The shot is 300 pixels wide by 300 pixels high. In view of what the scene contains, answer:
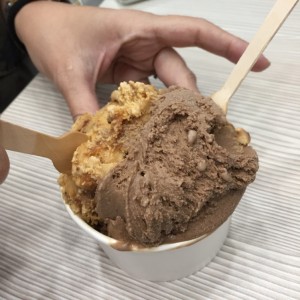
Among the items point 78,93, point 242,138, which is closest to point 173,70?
point 78,93

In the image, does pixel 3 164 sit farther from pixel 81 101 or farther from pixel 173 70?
pixel 173 70

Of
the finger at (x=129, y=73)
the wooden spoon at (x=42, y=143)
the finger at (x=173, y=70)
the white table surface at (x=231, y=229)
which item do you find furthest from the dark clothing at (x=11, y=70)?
the wooden spoon at (x=42, y=143)

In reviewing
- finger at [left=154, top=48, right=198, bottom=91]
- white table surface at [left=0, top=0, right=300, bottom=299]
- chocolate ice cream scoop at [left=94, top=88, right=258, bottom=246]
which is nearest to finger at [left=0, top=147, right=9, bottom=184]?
chocolate ice cream scoop at [left=94, top=88, right=258, bottom=246]

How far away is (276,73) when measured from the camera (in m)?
0.87

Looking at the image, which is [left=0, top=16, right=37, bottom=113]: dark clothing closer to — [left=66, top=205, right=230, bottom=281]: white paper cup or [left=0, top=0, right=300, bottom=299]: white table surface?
[left=0, top=0, right=300, bottom=299]: white table surface

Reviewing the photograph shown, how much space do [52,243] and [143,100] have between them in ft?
1.03

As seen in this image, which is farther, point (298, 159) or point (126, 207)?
point (298, 159)

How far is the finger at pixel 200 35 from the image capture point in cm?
78

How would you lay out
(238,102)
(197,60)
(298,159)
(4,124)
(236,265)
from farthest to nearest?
(197,60), (238,102), (298,159), (236,265), (4,124)

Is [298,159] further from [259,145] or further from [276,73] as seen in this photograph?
[276,73]

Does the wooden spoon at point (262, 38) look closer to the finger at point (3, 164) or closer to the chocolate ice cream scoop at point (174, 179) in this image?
the chocolate ice cream scoop at point (174, 179)

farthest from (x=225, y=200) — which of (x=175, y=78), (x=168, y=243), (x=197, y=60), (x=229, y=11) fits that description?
(x=229, y=11)

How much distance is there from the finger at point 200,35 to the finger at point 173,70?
34 millimetres

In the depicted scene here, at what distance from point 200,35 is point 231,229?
0.38m
